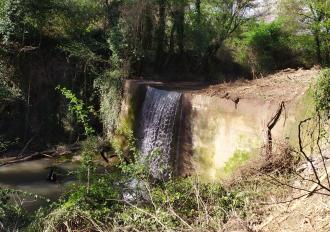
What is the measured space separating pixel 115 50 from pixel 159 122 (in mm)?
4279

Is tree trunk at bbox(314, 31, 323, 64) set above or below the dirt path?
above

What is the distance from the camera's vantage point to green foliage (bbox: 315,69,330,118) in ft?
26.4

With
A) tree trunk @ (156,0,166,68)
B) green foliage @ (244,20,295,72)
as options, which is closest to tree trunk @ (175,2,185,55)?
tree trunk @ (156,0,166,68)

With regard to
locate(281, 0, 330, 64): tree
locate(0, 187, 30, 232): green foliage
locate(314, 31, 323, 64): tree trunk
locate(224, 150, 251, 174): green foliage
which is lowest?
locate(0, 187, 30, 232): green foliage

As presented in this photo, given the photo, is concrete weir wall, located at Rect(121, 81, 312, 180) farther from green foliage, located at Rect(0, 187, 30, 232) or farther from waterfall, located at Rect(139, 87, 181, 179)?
green foliage, located at Rect(0, 187, 30, 232)

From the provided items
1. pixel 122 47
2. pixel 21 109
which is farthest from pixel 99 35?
pixel 21 109

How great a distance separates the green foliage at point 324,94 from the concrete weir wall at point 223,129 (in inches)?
25.6

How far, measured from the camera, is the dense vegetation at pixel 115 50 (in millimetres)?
16438

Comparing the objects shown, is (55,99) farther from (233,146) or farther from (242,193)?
(242,193)

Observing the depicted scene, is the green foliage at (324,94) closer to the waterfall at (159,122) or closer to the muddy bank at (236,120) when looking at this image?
the muddy bank at (236,120)

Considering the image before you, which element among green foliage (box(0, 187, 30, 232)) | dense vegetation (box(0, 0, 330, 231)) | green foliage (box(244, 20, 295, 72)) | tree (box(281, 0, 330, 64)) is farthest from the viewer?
green foliage (box(244, 20, 295, 72))

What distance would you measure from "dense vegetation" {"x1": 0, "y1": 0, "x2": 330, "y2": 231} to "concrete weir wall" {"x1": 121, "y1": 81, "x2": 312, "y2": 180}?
218cm

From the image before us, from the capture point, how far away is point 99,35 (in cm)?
1828

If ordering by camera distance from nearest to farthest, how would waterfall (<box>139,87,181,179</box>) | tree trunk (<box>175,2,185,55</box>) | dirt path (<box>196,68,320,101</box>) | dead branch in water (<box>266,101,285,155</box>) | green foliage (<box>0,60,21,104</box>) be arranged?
1. dead branch in water (<box>266,101,285,155</box>)
2. dirt path (<box>196,68,320,101</box>)
3. waterfall (<box>139,87,181,179</box>)
4. green foliage (<box>0,60,21,104</box>)
5. tree trunk (<box>175,2,185,55</box>)
